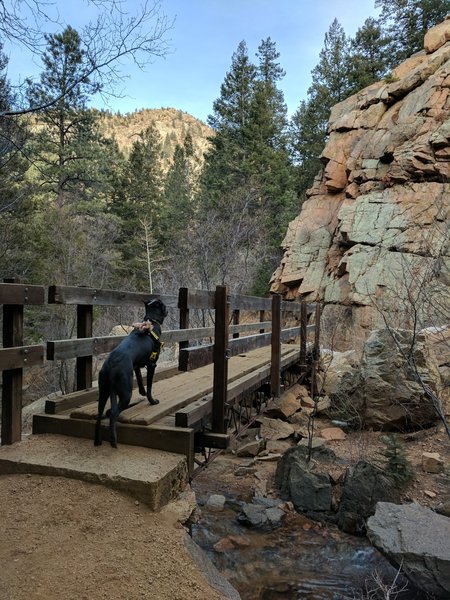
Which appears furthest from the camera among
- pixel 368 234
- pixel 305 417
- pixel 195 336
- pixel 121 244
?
pixel 121 244

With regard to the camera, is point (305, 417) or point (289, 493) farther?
point (305, 417)

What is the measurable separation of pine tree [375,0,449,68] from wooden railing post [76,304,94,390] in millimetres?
28547

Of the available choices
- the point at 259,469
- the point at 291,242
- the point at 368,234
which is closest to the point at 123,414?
the point at 259,469

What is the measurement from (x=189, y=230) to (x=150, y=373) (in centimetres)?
1807

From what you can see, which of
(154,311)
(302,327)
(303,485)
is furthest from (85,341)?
(302,327)

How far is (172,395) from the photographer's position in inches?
174

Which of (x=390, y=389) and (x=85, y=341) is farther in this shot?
(x=390, y=389)

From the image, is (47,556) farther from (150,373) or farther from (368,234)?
(368,234)

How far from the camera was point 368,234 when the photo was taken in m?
16.7

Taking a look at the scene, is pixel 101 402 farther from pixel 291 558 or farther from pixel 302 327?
pixel 302 327

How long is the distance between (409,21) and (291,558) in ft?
101

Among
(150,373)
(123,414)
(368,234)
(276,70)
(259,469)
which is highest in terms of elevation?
(276,70)

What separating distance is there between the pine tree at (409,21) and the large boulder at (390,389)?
75.8 ft

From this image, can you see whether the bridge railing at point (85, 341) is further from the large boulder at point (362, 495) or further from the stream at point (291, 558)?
the large boulder at point (362, 495)
